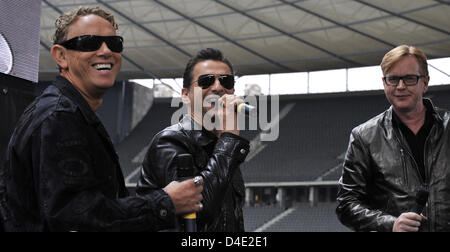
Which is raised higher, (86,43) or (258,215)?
(86,43)

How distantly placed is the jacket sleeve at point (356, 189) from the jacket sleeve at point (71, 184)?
145 centimetres

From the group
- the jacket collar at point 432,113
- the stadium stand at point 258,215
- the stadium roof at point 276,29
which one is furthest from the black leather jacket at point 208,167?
the stadium stand at point 258,215

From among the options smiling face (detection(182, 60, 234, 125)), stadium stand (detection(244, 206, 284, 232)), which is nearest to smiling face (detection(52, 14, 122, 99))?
smiling face (detection(182, 60, 234, 125))

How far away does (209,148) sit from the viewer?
269cm

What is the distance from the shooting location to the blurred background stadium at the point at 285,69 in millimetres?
21094

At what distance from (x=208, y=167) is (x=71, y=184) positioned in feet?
2.43

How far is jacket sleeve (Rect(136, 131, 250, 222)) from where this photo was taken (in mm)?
2344

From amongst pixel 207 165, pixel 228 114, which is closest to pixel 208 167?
pixel 207 165

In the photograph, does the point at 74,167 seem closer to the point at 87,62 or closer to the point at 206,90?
the point at 87,62

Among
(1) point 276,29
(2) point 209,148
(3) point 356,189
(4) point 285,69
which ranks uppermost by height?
(1) point 276,29
